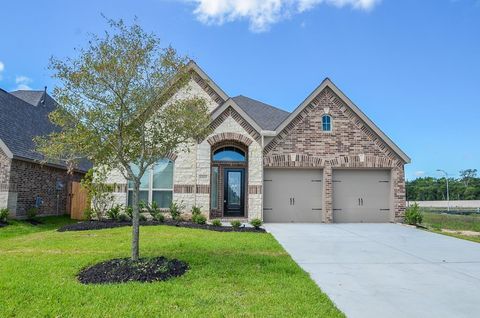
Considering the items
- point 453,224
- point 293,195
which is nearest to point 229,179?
point 293,195

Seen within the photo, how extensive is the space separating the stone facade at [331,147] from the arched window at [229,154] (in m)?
1.29

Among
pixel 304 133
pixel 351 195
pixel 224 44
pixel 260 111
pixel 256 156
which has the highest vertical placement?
pixel 224 44

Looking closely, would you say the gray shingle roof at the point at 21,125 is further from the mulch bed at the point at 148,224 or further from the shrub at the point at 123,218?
the shrub at the point at 123,218

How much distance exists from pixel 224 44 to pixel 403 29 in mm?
7420

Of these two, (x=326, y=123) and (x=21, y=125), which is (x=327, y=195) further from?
(x=21, y=125)

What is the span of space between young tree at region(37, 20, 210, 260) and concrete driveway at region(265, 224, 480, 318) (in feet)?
12.8

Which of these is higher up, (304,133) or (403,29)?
(403,29)

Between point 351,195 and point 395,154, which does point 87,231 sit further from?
point 395,154

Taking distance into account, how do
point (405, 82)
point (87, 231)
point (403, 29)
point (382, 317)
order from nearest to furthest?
point (382, 317)
point (87, 231)
point (403, 29)
point (405, 82)

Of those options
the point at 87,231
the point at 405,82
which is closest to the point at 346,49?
the point at 405,82

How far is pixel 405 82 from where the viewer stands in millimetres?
16547

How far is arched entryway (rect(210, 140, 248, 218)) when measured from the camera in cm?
1545

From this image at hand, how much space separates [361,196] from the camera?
15672mm

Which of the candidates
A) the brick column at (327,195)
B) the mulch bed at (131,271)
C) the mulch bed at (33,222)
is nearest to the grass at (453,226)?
the brick column at (327,195)
